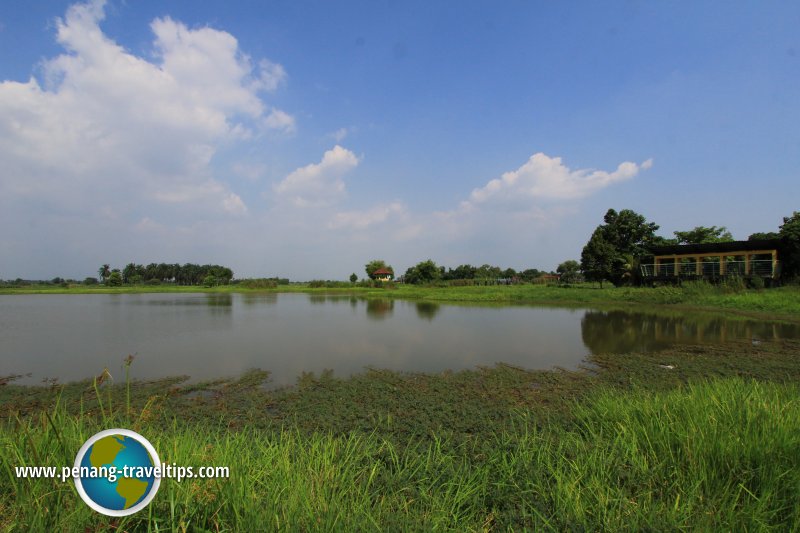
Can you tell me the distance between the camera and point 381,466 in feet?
8.83

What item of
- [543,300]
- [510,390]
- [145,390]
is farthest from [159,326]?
[543,300]

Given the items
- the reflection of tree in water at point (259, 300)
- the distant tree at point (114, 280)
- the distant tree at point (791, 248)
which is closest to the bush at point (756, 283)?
the distant tree at point (791, 248)

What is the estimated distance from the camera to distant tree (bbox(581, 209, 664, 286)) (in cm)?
2782

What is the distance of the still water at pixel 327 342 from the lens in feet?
24.6

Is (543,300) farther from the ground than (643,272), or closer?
closer

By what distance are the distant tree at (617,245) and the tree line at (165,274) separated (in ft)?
209

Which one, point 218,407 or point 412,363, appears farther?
point 412,363

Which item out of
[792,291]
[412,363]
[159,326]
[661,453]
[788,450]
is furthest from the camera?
[792,291]

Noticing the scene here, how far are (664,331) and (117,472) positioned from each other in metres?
15.0

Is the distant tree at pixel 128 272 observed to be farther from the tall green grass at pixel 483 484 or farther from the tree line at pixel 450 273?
the tall green grass at pixel 483 484

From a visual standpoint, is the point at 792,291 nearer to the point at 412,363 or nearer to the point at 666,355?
the point at 666,355

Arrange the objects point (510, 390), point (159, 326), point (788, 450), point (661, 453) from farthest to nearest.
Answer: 1. point (159, 326)
2. point (510, 390)
3. point (661, 453)
4. point (788, 450)

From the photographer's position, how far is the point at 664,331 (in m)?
11.7

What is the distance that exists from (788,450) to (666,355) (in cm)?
697
